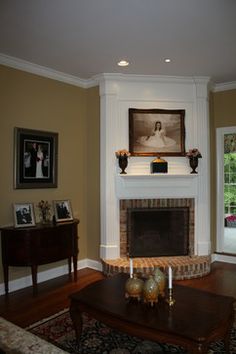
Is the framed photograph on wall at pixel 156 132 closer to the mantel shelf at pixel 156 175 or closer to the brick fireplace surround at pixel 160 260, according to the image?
the mantel shelf at pixel 156 175

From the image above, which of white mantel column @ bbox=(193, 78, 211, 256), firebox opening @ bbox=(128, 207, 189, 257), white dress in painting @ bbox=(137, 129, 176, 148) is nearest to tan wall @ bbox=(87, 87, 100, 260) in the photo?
firebox opening @ bbox=(128, 207, 189, 257)

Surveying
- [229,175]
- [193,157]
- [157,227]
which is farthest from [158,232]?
[229,175]

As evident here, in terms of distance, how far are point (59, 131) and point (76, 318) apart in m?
2.85

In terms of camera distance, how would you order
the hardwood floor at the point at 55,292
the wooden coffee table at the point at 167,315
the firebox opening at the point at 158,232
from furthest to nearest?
the firebox opening at the point at 158,232
the hardwood floor at the point at 55,292
the wooden coffee table at the point at 167,315

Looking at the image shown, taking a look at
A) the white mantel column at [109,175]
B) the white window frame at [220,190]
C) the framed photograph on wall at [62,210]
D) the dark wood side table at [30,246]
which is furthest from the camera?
the white window frame at [220,190]

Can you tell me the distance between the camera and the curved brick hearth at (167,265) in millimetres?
4234

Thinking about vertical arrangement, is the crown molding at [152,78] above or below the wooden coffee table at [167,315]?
above

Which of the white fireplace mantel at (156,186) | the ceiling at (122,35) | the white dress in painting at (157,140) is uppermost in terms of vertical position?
the ceiling at (122,35)

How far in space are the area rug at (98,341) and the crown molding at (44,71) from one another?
3.12 meters

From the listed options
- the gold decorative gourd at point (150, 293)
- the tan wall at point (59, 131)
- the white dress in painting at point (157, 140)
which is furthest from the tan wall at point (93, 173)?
the gold decorative gourd at point (150, 293)

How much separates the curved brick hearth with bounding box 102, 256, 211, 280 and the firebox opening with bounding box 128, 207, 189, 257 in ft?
0.61

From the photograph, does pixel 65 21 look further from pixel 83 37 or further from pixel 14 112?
pixel 14 112

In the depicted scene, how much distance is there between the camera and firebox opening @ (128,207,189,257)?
4.75 metres

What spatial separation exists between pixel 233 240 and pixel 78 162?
3.65 m
